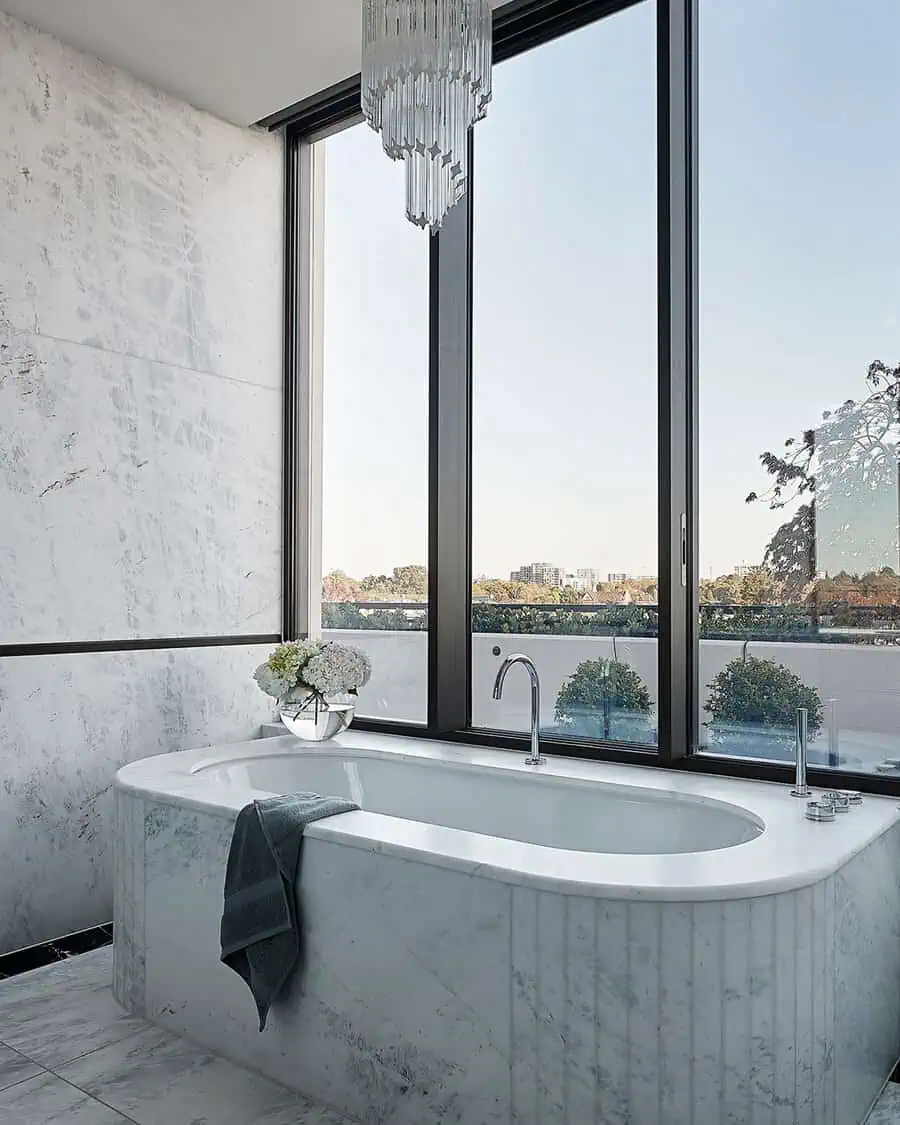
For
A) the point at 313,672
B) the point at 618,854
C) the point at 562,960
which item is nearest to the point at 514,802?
the point at 618,854

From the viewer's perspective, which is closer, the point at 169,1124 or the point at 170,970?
the point at 169,1124

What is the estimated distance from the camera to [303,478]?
3.83 metres

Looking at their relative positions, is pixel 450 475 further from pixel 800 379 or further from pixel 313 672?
pixel 800 379

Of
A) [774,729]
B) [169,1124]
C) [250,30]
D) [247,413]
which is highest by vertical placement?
[250,30]

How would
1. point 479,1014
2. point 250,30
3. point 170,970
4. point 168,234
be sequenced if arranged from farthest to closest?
point 168,234
point 250,30
point 170,970
point 479,1014

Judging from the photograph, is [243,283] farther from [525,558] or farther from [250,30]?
[525,558]

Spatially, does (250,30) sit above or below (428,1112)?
above

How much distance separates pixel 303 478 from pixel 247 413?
0.33 meters

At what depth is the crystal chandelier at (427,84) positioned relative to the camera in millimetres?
2195

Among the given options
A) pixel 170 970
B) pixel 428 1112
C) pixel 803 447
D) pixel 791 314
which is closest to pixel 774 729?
pixel 803 447

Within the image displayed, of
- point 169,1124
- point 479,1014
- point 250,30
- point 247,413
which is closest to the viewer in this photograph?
point 479,1014

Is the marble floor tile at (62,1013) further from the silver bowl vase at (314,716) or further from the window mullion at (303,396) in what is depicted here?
the window mullion at (303,396)

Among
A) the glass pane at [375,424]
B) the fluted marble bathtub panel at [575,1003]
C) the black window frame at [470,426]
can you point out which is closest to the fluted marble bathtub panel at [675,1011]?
the fluted marble bathtub panel at [575,1003]

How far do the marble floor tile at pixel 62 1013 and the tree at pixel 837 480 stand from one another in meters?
2.08
